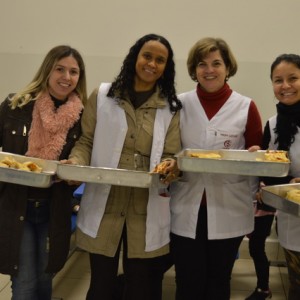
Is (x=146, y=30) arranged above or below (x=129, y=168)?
above

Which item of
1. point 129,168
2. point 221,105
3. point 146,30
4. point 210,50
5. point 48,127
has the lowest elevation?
point 129,168

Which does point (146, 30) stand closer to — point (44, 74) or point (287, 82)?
point (44, 74)

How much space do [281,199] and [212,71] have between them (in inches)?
23.2

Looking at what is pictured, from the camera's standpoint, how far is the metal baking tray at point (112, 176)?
1225 millimetres

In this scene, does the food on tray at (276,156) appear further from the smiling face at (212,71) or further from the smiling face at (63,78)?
the smiling face at (63,78)

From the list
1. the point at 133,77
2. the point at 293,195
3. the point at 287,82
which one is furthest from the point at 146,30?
the point at 293,195

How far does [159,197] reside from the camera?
1.42m

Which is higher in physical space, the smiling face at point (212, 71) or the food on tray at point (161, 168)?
the smiling face at point (212, 71)

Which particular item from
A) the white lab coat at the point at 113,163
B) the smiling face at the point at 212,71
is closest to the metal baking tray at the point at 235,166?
the white lab coat at the point at 113,163

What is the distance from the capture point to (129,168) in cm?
140

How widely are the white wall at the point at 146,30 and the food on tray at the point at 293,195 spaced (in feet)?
5.06

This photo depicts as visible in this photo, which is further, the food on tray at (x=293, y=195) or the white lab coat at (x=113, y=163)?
the white lab coat at (x=113, y=163)

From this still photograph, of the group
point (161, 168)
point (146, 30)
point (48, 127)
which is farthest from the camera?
point (146, 30)

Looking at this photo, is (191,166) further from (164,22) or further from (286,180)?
(164,22)
